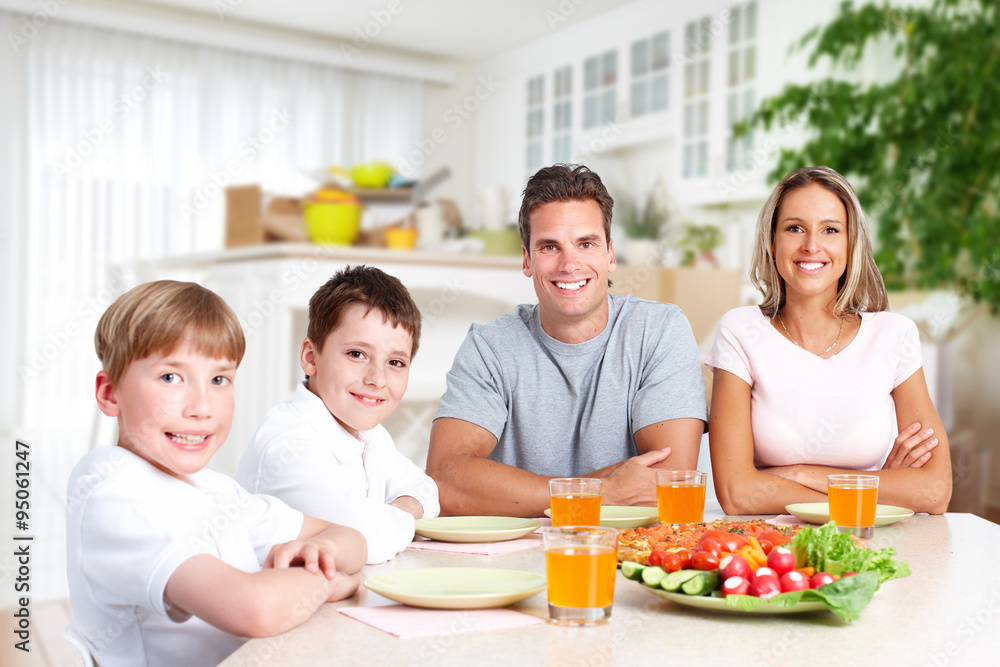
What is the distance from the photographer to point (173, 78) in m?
6.40

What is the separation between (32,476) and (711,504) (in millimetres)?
4079

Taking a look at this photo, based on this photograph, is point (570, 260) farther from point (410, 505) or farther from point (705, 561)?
point (705, 561)

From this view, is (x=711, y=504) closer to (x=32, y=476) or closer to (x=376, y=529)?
(x=376, y=529)

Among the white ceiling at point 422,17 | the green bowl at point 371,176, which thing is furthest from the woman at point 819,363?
the white ceiling at point 422,17

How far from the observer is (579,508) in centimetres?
113

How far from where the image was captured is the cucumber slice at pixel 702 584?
0.82 metres

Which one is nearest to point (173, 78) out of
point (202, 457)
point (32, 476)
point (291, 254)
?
point (32, 476)

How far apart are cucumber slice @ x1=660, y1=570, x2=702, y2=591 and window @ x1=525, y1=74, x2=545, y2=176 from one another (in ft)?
20.5

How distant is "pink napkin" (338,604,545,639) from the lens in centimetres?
78

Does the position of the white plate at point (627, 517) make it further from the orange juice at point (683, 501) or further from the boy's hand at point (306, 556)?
the boy's hand at point (306, 556)

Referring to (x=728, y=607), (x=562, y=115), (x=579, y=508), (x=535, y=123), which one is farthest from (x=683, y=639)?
(x=535, y=123)

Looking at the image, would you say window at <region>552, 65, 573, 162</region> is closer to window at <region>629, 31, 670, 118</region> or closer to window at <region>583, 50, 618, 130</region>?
window at <region>583, 50, 618, 130</region>

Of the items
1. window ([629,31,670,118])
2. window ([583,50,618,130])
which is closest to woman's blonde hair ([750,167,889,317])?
window ([629,31,670,118])

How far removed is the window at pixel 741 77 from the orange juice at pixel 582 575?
15.4ft
